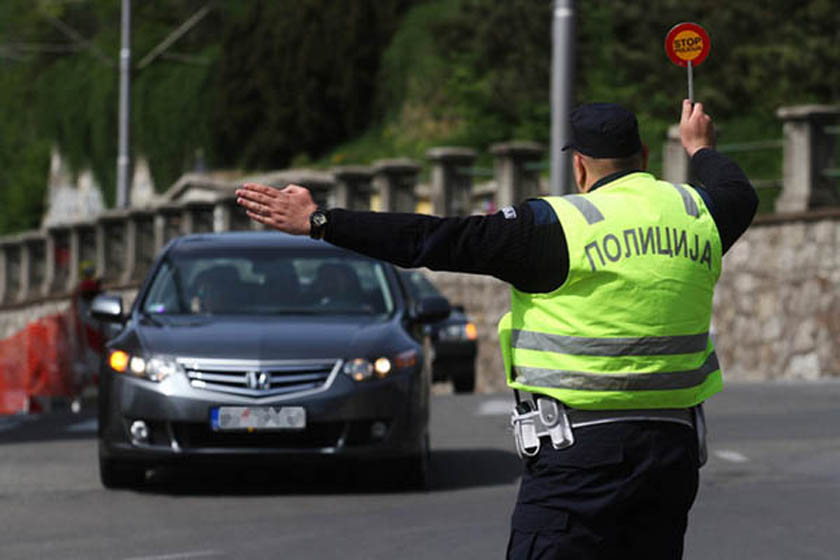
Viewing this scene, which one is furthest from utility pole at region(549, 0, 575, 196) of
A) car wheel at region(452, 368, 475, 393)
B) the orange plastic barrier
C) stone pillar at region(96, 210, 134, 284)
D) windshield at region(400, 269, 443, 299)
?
stone pillar at region(96, 210, 134, 284)

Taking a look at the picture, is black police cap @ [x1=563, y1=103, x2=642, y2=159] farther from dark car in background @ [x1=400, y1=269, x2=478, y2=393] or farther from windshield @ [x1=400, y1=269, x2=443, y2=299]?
dark car in background @ [x1=400, y1=269, x2=478, y2=393]

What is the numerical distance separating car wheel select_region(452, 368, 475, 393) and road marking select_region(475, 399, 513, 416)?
16.5 feet

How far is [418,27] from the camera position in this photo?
59375 mm

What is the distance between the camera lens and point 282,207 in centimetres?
578

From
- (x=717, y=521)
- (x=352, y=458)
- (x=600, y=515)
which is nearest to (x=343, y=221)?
(x=600, y=515)

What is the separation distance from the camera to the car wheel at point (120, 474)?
40.0ft

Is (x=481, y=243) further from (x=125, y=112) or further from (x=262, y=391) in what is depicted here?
(x=125, y=112)

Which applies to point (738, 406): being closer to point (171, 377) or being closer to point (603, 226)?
point (171, 377)

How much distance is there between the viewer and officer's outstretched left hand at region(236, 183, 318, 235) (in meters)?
5.77

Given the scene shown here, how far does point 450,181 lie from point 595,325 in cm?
2715

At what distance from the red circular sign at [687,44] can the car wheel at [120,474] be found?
6040mm

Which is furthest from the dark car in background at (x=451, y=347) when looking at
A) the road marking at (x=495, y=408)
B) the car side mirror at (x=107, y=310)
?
the car side mirror at (x=107, y=310)

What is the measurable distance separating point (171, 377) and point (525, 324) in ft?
20.1

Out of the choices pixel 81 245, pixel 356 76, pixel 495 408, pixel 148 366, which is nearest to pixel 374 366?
pixel 148 366
